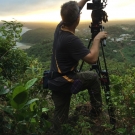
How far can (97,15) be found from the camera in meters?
2.73

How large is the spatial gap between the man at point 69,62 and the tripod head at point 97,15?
0.62ft

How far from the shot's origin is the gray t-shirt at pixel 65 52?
7.80 feet

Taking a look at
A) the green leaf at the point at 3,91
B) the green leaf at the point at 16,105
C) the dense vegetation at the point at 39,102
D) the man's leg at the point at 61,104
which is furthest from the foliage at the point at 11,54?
the green leaf at the point at 16,105

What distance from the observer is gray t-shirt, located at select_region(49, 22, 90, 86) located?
2.38m

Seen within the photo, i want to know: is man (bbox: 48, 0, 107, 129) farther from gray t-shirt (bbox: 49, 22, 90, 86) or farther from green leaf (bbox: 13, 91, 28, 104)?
green leaf (bbox: 13, 91, 28, 104)

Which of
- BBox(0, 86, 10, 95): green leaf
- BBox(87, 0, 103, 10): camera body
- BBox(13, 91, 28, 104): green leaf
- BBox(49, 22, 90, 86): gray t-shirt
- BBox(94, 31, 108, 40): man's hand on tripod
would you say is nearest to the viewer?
BBox(13, 91, 28, 104): green leaf

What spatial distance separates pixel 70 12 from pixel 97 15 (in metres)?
0.45

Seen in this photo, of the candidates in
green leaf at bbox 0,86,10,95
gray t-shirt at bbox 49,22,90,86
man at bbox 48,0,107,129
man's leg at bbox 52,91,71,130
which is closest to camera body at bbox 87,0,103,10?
man at bbox 48,0,107,129

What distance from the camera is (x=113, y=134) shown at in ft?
8.03

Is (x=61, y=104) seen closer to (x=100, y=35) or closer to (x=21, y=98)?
(x=100, y=35)

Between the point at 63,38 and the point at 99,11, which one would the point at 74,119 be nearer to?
the point at 63,38

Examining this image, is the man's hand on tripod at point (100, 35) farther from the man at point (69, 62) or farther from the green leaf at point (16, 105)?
the green leaf at point (16, 105)

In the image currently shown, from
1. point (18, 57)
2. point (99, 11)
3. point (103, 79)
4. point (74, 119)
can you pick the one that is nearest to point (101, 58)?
point (103, 79)

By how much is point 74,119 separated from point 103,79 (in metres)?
0.64
